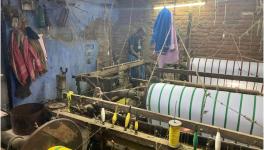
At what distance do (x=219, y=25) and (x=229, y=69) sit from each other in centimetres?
186

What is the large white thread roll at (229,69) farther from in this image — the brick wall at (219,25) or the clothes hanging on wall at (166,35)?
the clothes hanging on wall at (166,35)

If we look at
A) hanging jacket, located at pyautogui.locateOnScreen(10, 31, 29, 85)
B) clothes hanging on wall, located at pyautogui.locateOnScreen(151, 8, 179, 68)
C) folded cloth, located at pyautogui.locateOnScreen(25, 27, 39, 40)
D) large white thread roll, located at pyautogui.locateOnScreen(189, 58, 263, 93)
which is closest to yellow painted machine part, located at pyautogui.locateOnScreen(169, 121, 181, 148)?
clothes hanging on wall, located at pyautogui.locateOnScreen(151, 8, 179, 68)

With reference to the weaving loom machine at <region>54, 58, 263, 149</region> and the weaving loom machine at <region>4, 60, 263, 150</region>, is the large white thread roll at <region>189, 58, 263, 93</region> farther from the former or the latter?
the weaving loom machine at <region>4, 60, 263, 150</region>

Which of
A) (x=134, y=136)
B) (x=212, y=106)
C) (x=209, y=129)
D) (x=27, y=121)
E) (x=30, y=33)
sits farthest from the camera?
(x=30, y=33)

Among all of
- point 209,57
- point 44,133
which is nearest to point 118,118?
point 44,133

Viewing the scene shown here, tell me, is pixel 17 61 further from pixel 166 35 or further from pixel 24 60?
pixel 166 35

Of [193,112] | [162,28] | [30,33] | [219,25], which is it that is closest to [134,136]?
[193,112]

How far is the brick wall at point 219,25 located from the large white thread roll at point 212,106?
4575 millimetres

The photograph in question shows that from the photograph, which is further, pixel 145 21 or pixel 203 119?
pixel 145 21

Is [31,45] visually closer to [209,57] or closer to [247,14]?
[209,57]

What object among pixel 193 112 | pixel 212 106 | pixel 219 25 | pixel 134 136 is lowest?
pixel 134 136

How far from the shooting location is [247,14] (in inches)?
290

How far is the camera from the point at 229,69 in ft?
23.0

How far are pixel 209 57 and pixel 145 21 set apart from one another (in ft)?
10.2
